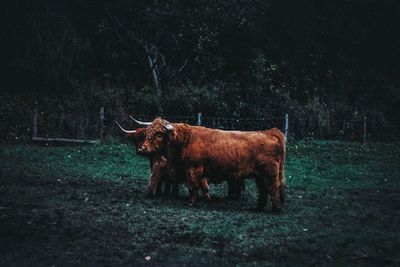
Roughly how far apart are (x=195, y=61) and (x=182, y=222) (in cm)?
2134

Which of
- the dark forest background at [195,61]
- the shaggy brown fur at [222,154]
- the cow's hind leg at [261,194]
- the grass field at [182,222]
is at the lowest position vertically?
the grass field at [182,222]

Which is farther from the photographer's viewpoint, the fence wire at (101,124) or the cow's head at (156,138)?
the fence wire at (101,124)

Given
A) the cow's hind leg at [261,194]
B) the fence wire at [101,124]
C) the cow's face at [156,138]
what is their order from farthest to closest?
the fence wire at [101,124]
the cow's face at [156,138]
the cow's hind leg at [261,194]

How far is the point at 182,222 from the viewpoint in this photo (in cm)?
879

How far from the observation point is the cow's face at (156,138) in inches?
416

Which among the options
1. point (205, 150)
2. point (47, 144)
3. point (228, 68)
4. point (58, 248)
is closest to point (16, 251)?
point (58, 248)

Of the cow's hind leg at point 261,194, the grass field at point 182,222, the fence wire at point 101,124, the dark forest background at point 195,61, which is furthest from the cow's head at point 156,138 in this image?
the dark forest background at point 195,61

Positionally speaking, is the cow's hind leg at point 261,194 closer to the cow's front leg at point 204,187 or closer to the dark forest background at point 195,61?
the cow's front leg at point 204,187

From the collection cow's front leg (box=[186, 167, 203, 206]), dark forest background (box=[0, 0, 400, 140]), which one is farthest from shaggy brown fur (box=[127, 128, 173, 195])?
dark forest background (box=[0, 0, 400, 140])

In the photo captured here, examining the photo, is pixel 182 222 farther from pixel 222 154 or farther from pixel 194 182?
pixel 222 154

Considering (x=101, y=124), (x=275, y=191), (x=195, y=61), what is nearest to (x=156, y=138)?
(x=275, y=191)

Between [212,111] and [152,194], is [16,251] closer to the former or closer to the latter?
[152,194]

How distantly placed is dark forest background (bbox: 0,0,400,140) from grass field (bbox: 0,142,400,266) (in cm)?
1034

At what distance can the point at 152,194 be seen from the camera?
11.2 m
